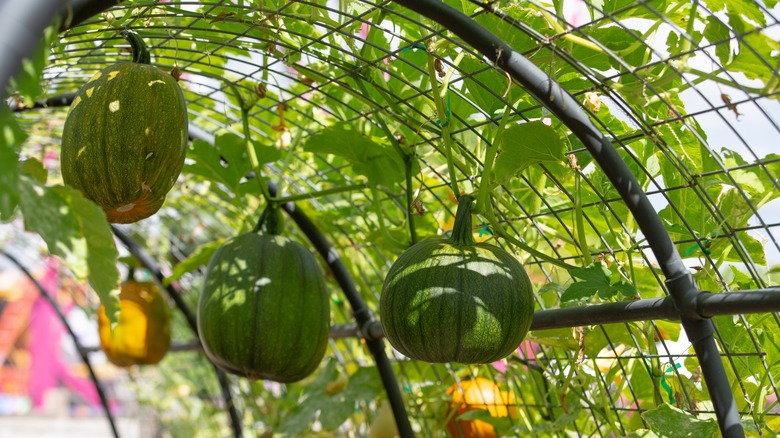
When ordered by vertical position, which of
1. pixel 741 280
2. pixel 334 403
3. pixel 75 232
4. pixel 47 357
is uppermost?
pixel 741 280

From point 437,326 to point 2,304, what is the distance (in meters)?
8.90

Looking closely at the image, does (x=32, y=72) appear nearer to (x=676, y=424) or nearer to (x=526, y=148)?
(x=526, y=148)

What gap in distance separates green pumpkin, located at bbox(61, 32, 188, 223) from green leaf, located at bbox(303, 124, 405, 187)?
0.76 feet

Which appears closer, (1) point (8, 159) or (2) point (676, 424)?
(1) point (8, 159)

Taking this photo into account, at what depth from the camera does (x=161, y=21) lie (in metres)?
1.11

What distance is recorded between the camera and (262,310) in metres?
0.99

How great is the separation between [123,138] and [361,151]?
333 mm

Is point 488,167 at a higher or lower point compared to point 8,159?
higher

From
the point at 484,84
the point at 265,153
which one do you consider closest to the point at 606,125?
the point at 484,84

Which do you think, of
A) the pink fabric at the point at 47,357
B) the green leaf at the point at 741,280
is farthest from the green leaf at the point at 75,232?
the pink fabric at the point at 47,357

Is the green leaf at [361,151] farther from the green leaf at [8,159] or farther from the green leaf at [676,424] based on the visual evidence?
the green leaf at [8,159]

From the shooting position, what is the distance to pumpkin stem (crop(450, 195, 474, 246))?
2.58 ft

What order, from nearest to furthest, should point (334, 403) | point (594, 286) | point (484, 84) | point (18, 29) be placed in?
point (18, 29)
point (594, 286)
point (484, 84)
point (334, 403)

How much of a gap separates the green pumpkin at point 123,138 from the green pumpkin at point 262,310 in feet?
0.69
